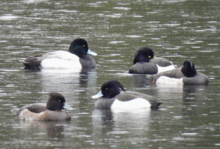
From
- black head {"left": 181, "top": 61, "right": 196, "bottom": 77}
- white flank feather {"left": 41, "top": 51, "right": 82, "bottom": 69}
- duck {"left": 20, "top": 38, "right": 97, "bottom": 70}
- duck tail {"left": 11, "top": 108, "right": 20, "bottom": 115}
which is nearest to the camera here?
duck tail {"left": 11, "top": 108, "right": 20, "bottom": 115}

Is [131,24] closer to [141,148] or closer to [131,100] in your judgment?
[131,100]

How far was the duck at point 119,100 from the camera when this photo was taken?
15.6 meters

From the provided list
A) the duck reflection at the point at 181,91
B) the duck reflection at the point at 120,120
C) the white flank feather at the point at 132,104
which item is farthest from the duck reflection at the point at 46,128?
the duck reflection at the point at 181,91

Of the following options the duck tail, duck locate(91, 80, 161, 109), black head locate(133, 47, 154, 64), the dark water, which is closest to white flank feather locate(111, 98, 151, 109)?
duck locate(91, 80, 161, 109)

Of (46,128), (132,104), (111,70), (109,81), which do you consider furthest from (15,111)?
(111,70)

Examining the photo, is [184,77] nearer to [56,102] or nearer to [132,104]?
[132,104]

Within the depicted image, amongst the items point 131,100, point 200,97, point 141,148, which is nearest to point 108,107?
point 131,100

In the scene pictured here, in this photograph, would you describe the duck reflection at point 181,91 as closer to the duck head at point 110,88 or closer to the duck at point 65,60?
the duck head at point 110,88

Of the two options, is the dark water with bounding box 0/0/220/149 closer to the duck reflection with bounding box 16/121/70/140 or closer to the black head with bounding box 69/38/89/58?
the duck reflection with bounding box 16/121/70/140

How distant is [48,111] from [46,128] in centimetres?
81

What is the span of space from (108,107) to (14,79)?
4.91m

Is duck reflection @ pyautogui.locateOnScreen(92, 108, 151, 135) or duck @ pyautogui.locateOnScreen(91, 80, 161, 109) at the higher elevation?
duck @ pyautogui.locateOnScreen(91, 80, 161, 109)

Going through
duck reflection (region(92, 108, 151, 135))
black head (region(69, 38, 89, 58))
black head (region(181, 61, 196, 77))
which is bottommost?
duck reflection (region(92, 108, 151, 135))

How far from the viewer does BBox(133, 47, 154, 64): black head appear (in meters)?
21.9
